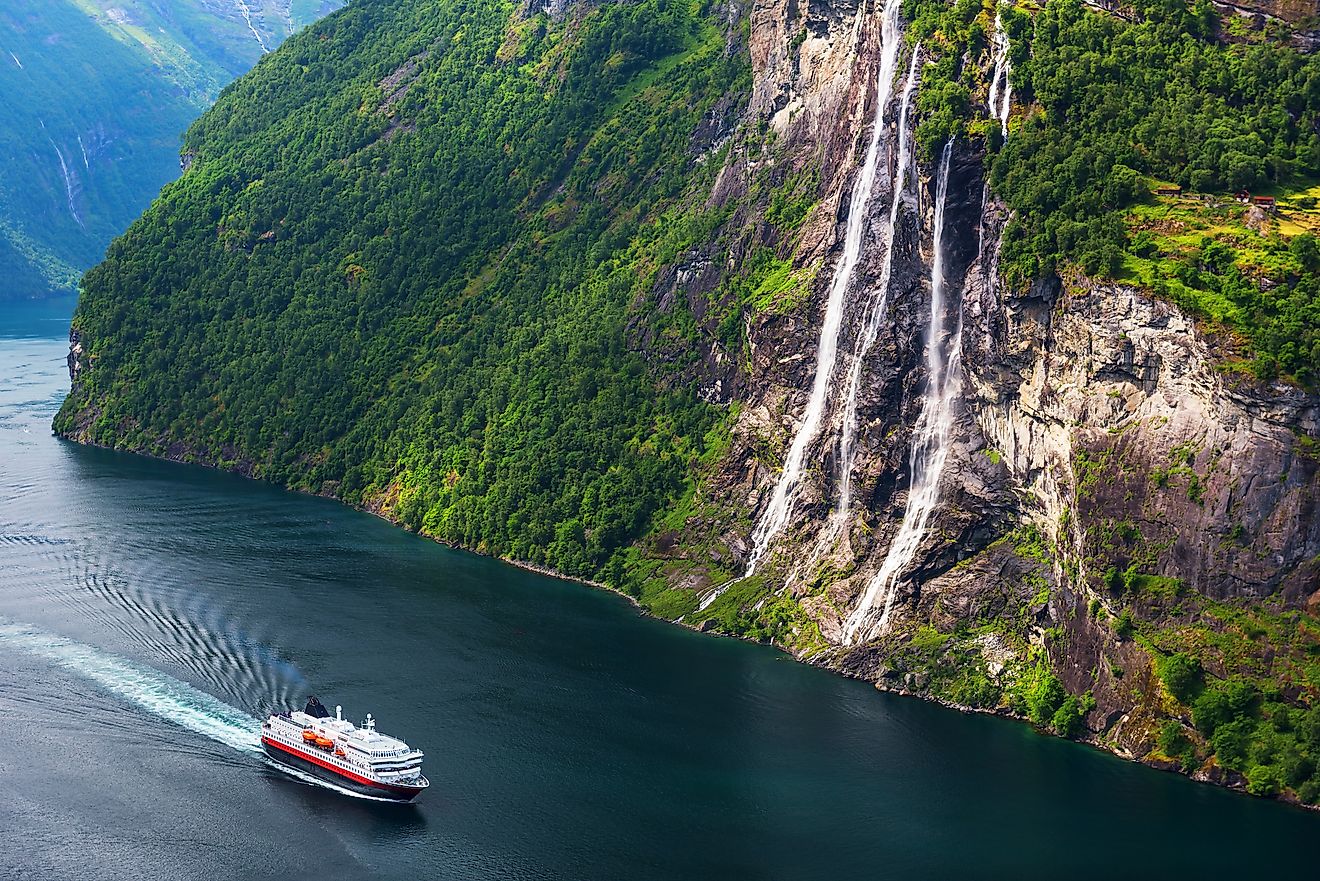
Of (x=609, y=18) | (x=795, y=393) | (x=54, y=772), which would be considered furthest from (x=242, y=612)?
(x=609, y=18)

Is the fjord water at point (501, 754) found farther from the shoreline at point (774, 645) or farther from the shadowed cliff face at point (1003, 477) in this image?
the shadowed cliff face at point (1003, 477)

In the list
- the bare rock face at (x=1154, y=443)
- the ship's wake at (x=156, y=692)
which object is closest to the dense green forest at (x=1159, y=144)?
the bare rock face at (x=1154, y=443)

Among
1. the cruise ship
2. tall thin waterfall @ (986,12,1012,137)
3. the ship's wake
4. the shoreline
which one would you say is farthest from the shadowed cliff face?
the ship's wake

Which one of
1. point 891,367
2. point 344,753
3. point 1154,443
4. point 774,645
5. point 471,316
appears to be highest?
point 891,367

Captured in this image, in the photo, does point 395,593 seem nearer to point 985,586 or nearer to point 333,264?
point 985,586

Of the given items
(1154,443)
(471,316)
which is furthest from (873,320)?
(471,316)

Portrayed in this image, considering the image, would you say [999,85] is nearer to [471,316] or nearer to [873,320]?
[873,320]
